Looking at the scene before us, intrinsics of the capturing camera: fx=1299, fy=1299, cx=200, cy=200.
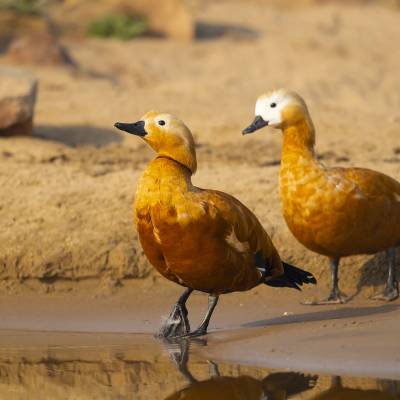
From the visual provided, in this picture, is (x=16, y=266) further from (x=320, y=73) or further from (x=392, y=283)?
(x=320, y=73)

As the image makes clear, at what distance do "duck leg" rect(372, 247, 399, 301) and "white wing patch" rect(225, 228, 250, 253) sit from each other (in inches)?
61.4

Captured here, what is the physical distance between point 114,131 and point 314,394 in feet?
24.4

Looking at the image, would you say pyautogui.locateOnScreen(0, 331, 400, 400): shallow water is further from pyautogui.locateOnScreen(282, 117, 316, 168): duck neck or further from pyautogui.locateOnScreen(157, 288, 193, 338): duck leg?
pyautogui.locateOnScreen(282, 117, 316, 168): duck neck

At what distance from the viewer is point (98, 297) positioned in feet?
32.2

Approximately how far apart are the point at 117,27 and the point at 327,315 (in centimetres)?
1100

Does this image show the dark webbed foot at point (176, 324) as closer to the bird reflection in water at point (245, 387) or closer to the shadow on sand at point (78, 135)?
the bird reflection in water at point (245, 387)

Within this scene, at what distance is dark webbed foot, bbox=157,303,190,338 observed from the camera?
8.72 m

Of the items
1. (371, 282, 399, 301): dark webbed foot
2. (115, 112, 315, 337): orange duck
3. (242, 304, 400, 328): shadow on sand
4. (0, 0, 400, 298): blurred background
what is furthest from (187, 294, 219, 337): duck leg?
(371, 282, 399, 301): dark webbed foot

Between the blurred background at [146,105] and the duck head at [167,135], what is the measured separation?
1784 millimetres

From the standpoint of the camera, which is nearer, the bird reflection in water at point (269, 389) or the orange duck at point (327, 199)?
the bird reflection in water at point (269, 389)

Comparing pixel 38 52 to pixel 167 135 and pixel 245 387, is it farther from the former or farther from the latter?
pixel 245 387

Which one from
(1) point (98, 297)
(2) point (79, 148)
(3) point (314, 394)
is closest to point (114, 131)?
(2) point (79, 148)

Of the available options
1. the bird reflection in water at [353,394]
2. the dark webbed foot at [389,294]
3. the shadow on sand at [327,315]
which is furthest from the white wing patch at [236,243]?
the dark webbed foot at [389,294]

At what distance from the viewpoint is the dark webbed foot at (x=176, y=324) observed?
28.6 ft
